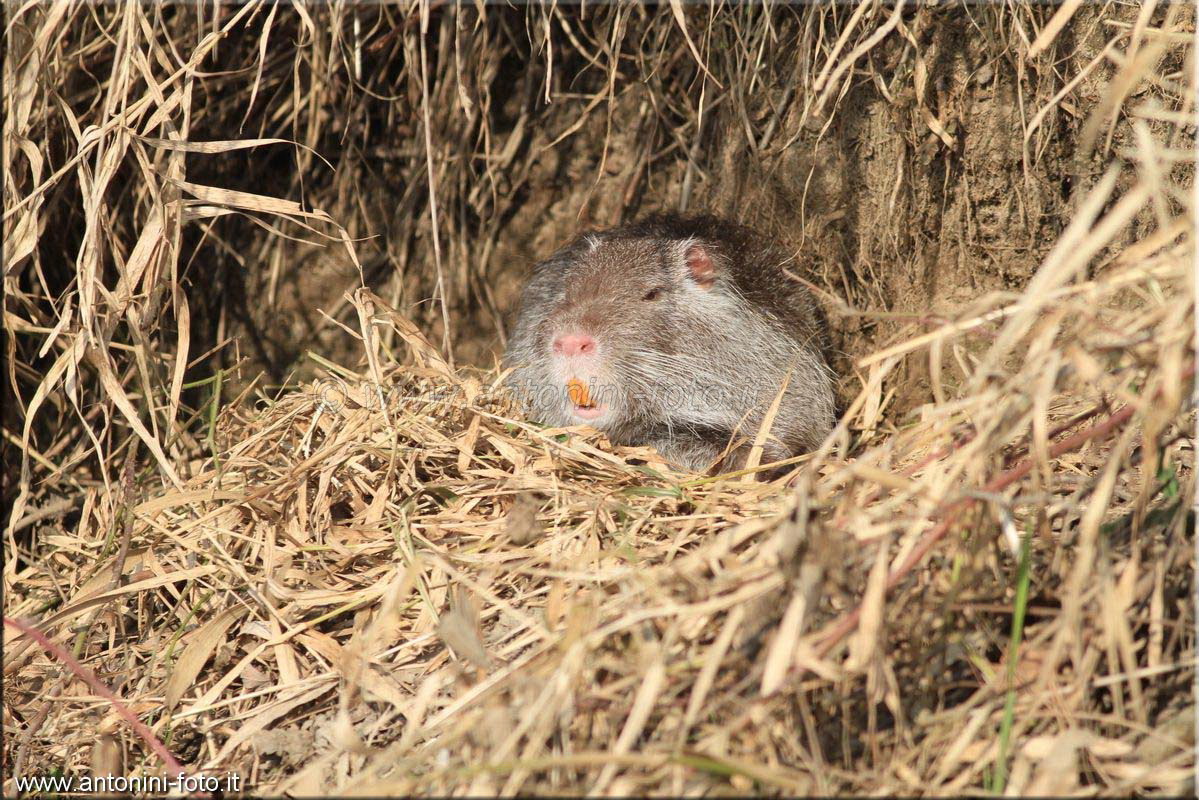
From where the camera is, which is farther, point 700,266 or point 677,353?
point 700,266

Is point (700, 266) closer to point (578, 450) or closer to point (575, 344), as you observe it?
point (575, 344)

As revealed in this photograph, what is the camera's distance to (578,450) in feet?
10.7

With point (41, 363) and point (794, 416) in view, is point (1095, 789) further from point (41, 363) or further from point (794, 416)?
point (41, 363)

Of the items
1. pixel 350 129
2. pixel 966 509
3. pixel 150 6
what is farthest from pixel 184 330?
pixel 966 509

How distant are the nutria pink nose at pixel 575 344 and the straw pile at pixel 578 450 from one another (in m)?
0.28

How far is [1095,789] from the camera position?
73.0 inches

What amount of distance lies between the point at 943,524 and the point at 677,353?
1.71 meters

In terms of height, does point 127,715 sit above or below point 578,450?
below

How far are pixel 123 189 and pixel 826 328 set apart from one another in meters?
2.71

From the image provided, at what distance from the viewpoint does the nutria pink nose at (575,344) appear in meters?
3.45

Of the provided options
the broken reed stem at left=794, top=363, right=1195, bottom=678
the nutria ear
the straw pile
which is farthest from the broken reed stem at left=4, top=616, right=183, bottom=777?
the nutria ear

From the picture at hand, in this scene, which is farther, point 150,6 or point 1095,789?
point 150,6

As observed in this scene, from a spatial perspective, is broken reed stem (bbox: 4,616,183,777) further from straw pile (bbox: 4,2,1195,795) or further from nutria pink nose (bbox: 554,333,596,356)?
nutria pink nose (bbox: 554,333,596,356)

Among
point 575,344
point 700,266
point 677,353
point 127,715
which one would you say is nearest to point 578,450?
point 575,344
